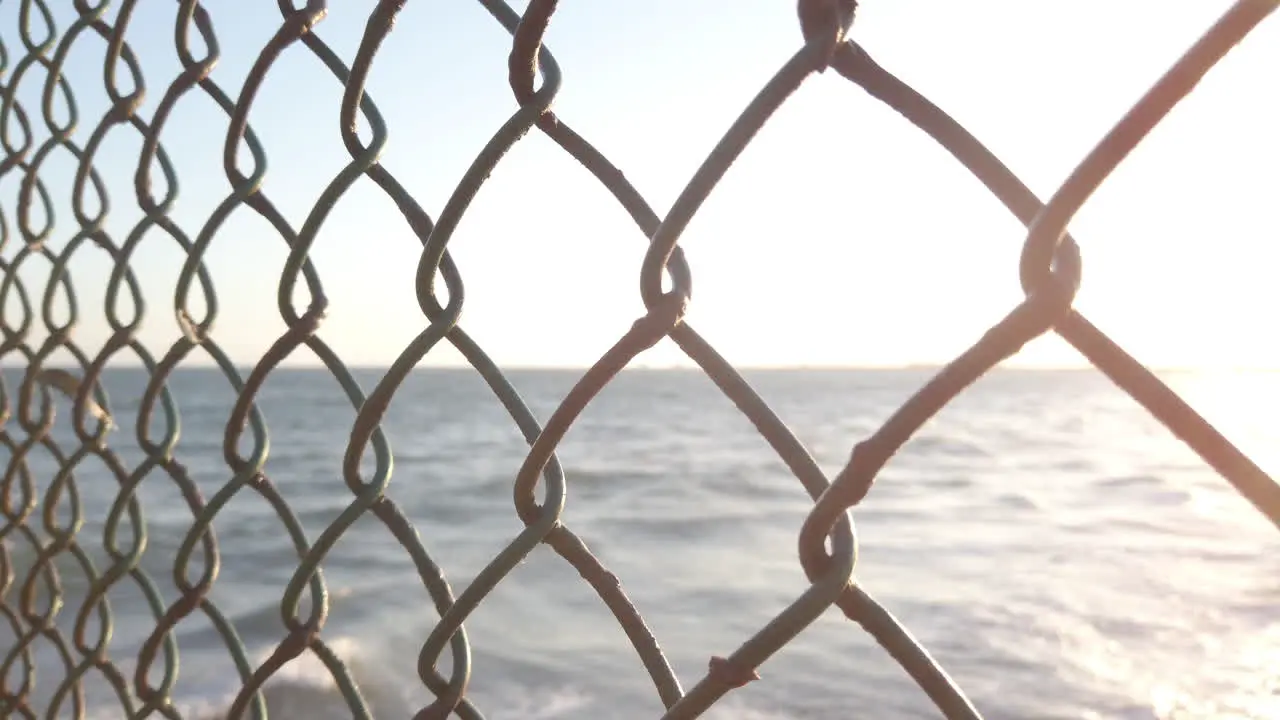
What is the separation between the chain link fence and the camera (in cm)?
40

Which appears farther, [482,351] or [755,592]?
[755,592]

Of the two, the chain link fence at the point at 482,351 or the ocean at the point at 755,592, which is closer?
the chain link fence at the point at 482,351

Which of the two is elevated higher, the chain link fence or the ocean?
the chain link fence

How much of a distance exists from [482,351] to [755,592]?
19.2ft

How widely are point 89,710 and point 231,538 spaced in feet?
13.3

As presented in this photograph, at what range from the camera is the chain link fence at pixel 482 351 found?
0.40 metres

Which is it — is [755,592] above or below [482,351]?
below

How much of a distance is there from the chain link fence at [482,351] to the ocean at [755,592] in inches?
5.6

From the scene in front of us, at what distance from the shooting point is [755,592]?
6.27 metres

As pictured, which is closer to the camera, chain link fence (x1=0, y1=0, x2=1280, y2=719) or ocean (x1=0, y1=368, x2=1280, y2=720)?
chain link fence (x1=0, y1=0, x2=1280, y2=719)

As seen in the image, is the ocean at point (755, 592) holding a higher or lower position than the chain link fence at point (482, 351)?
lower

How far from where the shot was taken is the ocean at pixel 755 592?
4.43m

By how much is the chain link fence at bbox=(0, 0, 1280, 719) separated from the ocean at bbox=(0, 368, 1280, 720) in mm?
142

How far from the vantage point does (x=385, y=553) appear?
7469 millimetres
